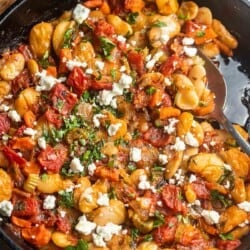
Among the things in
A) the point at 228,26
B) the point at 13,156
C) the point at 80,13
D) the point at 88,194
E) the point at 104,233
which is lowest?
the point at 104,233

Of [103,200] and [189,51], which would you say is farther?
[189,51]

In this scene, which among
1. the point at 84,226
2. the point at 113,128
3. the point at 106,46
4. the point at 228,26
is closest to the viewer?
the point at 84,226

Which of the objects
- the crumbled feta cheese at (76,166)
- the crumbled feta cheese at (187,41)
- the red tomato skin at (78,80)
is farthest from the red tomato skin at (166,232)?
the crumbled feta cheese at (187,41)

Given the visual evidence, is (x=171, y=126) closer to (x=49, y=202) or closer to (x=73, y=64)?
(x=73, y=64)

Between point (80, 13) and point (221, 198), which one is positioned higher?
point (80, 13)

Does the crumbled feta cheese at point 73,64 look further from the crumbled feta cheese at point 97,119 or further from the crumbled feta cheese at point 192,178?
the crumbled feta cheese at point 192,178

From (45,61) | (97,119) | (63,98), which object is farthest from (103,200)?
(45,61)

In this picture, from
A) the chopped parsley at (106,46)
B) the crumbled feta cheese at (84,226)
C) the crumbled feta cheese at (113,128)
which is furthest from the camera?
the chopped parsley at (106,46)

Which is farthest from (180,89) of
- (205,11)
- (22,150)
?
(22,150)

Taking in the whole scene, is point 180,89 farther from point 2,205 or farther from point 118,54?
point 2,205
